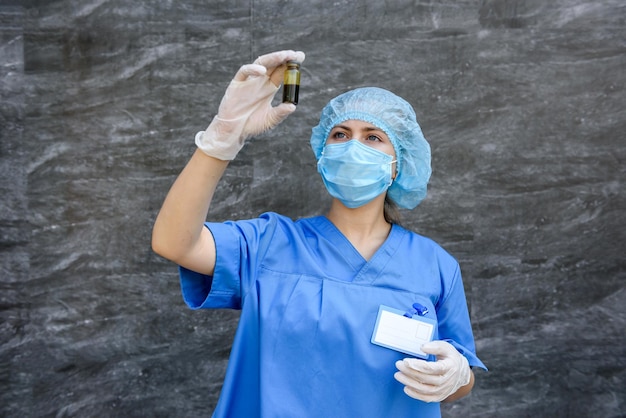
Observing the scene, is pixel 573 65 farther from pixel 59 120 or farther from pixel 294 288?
pixel 59 120

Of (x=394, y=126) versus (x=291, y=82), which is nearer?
(x=291, y=82)

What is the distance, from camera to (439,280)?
1.82 m

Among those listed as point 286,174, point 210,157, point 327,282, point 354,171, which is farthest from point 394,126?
point 286,174

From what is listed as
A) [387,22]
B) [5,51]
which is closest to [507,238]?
[387,22]

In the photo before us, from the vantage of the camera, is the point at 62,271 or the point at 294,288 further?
the point at 62,271

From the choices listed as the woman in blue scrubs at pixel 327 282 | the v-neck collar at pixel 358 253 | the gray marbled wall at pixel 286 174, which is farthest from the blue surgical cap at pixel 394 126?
the gray marbled wall at pixel 286 174

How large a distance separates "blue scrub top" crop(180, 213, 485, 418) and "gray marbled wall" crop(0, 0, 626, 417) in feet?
3.77

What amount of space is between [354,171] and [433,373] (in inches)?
20.6

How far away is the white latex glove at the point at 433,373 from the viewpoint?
61.2 inches

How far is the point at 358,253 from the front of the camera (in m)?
1.78

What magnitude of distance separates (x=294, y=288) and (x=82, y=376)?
4.97 ft

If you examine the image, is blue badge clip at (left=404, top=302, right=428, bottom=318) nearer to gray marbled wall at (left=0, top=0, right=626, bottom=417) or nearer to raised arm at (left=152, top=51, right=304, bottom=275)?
raised arm at (left=152, top=51, right=304, bottom=275)

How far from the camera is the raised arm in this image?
1.48 meters

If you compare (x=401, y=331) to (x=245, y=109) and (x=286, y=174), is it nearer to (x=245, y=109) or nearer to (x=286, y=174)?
(x=245, y=109)
